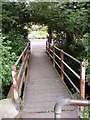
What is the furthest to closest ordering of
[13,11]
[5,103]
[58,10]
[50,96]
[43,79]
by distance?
1. [13,11]
2. [58,10]
3. [43,79]
4. [50,96]
5. [5,103]

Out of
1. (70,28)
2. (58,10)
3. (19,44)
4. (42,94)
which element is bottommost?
(42,94)

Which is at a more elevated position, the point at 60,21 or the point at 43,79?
the point at 60,21

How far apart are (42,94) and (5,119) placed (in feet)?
4.06

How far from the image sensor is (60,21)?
5.83 metres

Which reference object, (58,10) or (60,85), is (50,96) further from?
(58,10)

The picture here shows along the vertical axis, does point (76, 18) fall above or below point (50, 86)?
above

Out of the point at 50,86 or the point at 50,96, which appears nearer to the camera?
the point at 50,96

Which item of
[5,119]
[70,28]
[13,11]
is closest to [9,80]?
[5,119]

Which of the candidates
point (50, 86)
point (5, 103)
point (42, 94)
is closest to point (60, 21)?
point (50, 86)

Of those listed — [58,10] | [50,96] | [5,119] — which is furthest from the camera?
[58,10]

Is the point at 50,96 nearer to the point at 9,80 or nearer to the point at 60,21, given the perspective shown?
the point at 9,80

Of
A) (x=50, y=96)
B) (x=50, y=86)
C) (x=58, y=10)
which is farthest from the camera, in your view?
(x=58, y=10)

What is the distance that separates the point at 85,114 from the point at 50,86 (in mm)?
1666

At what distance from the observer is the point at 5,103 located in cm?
270
